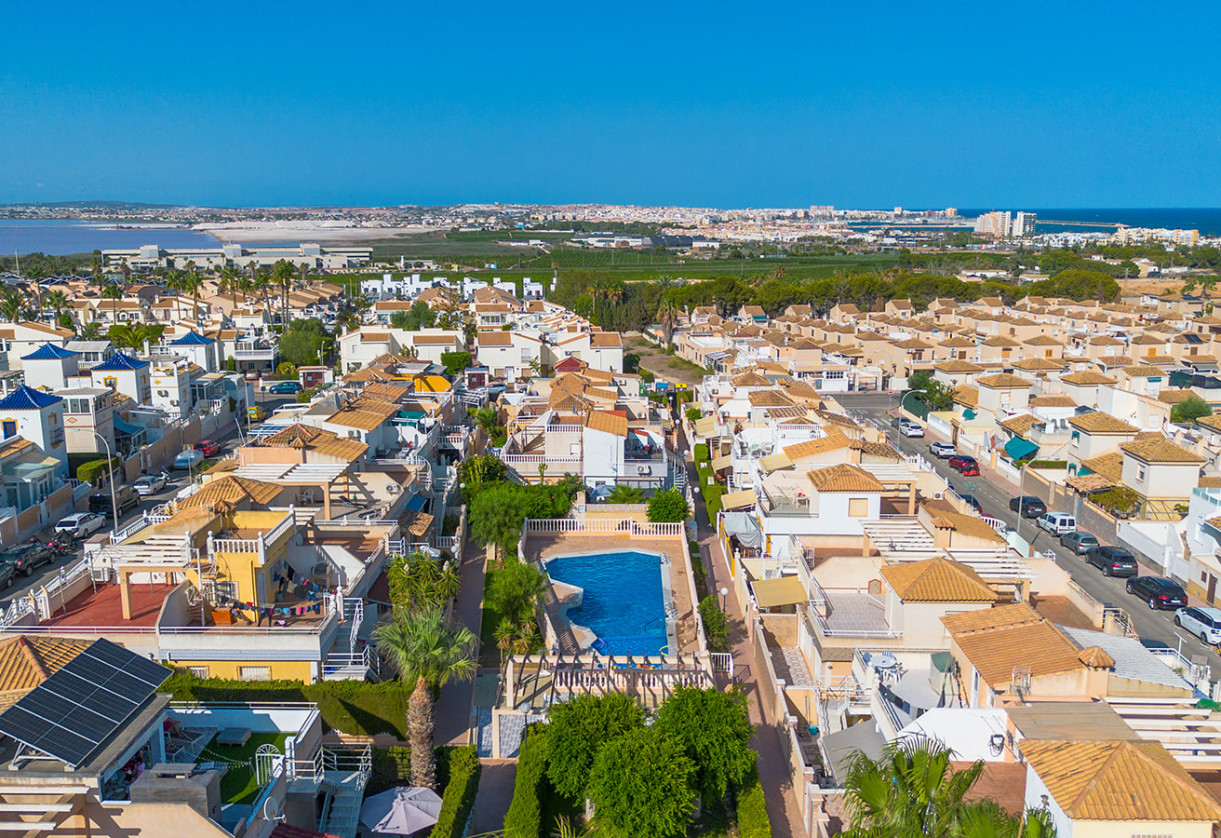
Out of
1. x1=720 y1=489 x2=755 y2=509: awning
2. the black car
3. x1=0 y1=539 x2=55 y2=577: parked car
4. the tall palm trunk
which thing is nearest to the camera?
the tall palm trunk

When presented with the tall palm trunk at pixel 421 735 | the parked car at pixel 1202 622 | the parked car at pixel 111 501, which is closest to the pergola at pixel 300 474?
the tall palm trunk at pixel 421 735

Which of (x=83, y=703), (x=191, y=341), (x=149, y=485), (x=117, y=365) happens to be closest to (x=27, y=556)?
(x=149, y=485)

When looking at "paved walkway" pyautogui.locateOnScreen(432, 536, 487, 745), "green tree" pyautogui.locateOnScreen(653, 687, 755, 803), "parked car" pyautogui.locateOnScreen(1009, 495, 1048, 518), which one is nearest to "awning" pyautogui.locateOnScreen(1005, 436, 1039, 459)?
"parked car" pyautogui.locateOnScreen(1009, 495, 1048, 518)

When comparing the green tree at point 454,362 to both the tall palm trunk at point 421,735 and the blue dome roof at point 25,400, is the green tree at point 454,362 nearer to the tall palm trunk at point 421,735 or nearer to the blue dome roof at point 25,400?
the blue dome roof at point 25,400

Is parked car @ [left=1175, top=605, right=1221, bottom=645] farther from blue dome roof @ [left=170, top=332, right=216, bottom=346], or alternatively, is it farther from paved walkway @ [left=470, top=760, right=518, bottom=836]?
blue dome roof @ [left=170, top=332, right=216, bottom=346]

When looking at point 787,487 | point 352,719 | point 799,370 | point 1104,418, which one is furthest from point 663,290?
point 352,719
